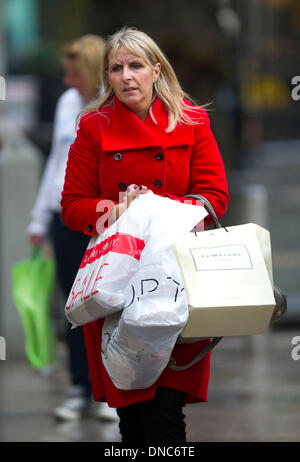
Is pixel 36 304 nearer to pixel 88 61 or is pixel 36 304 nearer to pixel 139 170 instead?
pixel 88 61

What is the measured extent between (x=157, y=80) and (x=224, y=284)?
94 centimetres

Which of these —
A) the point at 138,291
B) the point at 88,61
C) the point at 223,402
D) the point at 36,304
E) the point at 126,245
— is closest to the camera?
the point at 138,291

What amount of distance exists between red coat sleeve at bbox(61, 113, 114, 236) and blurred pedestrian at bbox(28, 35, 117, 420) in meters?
1.70

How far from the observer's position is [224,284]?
3764 millimetres

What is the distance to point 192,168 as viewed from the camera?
4.20 m

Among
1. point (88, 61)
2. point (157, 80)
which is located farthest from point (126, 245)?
point (88, 61)

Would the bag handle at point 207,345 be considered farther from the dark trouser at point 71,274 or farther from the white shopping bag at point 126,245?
the dark trouser at point 71,274

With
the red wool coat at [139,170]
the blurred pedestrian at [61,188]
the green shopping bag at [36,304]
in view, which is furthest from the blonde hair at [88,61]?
the red wool coat at [139,170]

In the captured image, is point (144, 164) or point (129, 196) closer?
point (129, 196)

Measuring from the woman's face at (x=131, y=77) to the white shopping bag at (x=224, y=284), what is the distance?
0.64 m

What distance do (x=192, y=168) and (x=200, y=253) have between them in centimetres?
52

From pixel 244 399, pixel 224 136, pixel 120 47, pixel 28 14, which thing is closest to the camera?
pixel 120 47
